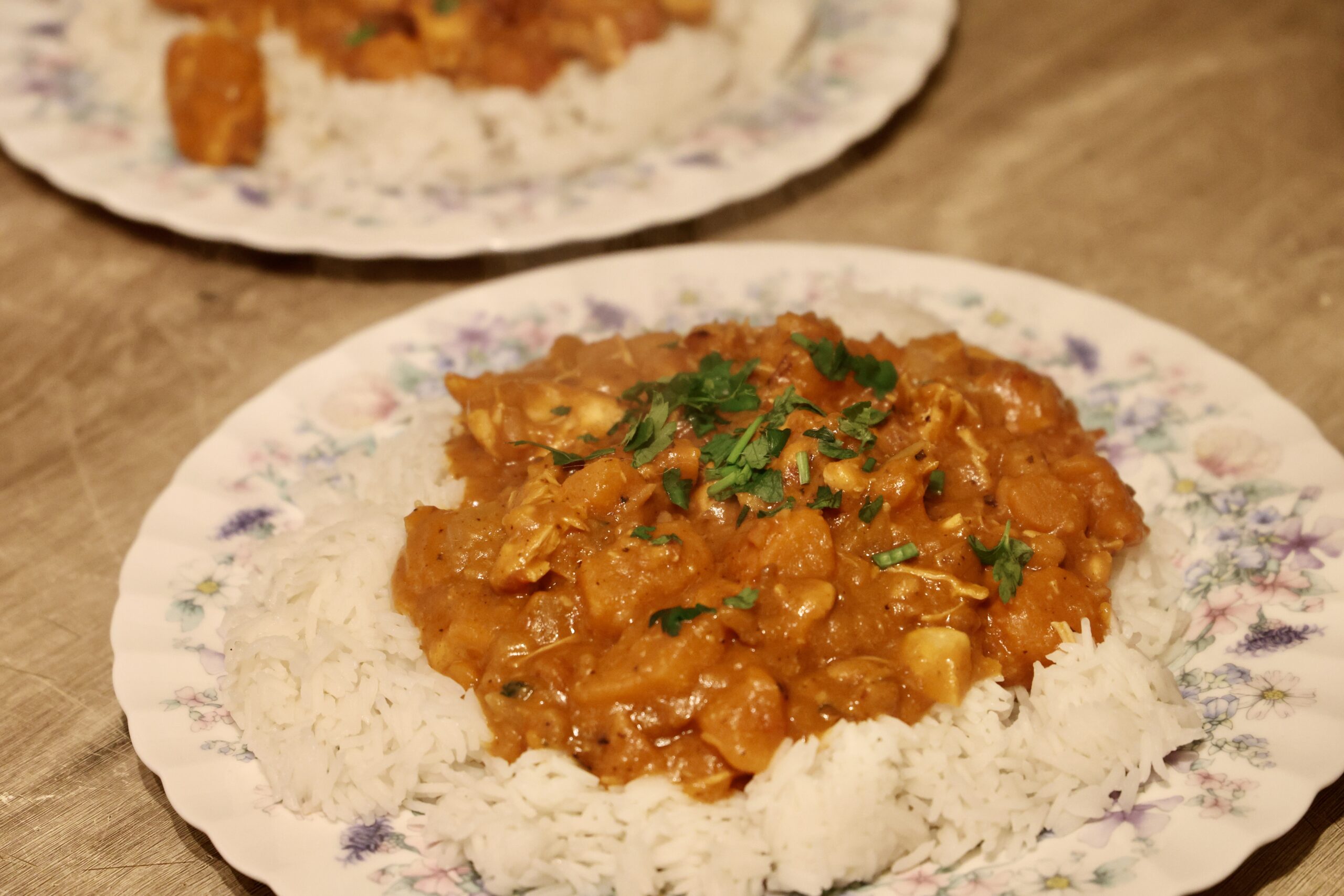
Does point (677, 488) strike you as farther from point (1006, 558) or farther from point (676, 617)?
point (1006, 558)

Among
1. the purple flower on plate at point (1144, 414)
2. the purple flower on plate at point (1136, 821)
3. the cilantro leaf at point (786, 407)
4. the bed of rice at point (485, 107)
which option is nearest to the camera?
the purple flower on plate at point (1136, 821)

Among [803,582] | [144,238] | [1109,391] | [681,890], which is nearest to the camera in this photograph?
[681,890]

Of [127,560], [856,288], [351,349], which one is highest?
[856,288]

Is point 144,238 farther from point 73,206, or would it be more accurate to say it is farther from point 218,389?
point 218,389

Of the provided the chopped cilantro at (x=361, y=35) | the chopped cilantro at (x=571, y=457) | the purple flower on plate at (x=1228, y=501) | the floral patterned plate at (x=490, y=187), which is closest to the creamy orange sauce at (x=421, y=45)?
the chopped cilantro at (x=361, y=35)

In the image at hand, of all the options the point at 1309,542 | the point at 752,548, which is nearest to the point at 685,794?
the point at 752,548

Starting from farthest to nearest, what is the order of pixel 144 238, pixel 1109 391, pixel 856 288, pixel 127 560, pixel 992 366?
1. pixel 144 238
2. pixel 856 288
3. pixel 1109 391
4. pixel 992 366
5. pixel 127 560

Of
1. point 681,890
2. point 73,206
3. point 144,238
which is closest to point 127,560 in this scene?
point 681,890

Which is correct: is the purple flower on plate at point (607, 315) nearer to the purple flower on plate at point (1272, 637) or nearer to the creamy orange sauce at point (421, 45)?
the creamy orange sauce at point (421, 45)

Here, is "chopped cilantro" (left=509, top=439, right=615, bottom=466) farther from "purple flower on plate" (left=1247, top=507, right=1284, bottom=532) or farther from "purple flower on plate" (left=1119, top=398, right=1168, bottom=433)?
"purple flower on plate" (left=1247, top=507, right=1284, bottom=532)
